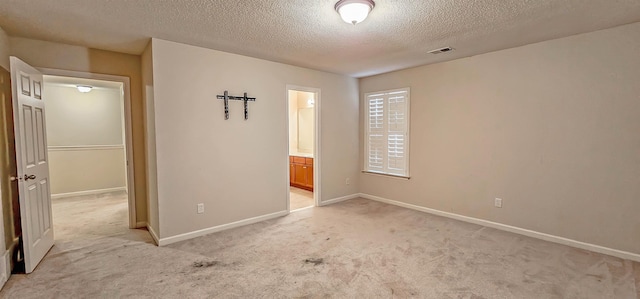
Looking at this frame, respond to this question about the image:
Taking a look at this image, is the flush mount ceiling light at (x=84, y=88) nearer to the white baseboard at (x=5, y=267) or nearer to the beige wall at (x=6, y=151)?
the beige wall at (x=6, y=151)

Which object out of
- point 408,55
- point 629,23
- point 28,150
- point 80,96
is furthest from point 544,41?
point 80,96

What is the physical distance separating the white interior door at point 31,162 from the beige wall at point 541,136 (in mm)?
4748

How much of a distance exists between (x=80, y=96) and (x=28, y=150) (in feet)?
13.9

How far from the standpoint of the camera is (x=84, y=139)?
6.12 meters

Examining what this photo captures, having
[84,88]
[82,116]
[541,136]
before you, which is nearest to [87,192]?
[82,116]

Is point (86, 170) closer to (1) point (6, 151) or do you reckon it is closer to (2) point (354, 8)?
(1) point (6, 151)

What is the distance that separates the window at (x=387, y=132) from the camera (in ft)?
16.0

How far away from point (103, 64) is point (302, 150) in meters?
4.39

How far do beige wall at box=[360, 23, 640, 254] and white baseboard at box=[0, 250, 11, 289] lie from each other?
16.0 ft

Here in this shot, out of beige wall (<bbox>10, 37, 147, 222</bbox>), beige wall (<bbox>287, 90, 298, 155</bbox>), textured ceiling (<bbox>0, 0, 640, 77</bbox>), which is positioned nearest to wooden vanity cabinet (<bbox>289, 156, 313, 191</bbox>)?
beige wall (<bbox>287, 90, 298, 155</bbox>)

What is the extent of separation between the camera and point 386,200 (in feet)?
17.0

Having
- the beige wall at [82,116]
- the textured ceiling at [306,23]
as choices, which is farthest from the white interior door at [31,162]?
the beige wall at [82,116]

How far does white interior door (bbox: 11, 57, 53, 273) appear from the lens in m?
2.56

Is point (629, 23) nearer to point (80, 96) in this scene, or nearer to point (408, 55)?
point (408, 55)
